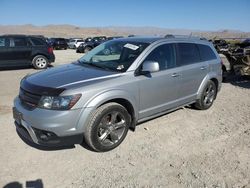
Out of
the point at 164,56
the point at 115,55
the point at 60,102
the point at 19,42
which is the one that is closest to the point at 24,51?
the point at 19,42

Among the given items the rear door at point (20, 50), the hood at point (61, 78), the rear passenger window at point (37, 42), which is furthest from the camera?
the rear passenger window at point (37, 42)

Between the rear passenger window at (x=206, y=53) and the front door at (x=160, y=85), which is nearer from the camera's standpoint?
the front door at (x=160, y=85)

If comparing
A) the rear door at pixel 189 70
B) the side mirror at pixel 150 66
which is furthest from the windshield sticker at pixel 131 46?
the rear door at pixel 189 70

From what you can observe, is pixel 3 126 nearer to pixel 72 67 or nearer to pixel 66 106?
pixel 72 67

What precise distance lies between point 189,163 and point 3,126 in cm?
363

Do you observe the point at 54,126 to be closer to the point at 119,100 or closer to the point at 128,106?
the point at 119,100

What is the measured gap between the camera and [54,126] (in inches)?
151

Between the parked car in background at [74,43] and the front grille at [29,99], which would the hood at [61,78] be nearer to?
the front grille at [29,99]

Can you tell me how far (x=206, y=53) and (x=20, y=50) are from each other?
988cm

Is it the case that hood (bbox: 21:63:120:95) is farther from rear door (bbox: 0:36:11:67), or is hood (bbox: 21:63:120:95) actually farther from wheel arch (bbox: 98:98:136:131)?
rear door (bbox: 0:36:11:67)

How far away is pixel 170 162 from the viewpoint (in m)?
4.09

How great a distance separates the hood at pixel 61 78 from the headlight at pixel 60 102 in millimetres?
86

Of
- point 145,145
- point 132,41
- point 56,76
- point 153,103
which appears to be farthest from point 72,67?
point 145,145

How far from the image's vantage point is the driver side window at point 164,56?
4976 millimetres
